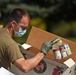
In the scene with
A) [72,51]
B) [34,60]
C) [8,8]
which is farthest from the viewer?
[8,8]

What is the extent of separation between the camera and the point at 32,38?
3.65 metres

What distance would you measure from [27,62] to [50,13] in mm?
3533

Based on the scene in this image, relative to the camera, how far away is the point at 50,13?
649cm

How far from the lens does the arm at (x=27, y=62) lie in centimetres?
299

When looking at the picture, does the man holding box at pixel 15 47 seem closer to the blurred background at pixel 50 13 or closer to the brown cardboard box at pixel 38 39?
the brown cardboard box at pixel 38 39

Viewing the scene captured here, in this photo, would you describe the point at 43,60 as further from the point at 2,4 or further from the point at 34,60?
the point at 2,4

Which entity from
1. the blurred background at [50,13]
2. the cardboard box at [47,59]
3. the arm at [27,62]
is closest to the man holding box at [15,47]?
A: the arm at [27,62]

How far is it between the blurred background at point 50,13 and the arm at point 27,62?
319 cm

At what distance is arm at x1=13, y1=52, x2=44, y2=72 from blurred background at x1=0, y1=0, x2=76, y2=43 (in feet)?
10.5

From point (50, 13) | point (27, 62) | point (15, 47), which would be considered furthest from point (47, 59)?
point (50, 13)

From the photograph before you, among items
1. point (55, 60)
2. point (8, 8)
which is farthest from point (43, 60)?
point (8, 8)

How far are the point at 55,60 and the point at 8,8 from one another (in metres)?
3.28

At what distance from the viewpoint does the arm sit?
2.99 metres

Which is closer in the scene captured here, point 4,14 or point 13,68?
point 13,68
